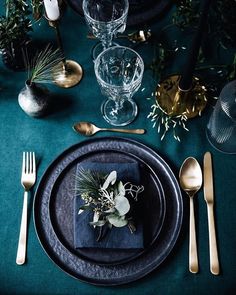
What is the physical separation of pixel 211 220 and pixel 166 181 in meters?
0.11

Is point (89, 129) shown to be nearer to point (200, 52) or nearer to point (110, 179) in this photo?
point (110, 179)

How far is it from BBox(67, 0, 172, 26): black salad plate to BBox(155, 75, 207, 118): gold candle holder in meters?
0.17

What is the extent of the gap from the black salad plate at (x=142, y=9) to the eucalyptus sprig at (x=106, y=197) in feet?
1.33

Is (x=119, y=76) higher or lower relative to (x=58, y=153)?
higher

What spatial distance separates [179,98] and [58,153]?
284 mm

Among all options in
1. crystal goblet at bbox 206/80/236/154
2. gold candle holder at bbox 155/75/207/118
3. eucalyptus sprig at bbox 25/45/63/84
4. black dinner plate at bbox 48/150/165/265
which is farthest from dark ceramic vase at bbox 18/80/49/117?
crystal goblet at bbox 206/80/236/154

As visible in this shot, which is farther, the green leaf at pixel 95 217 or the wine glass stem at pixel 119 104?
the wine glass stem at pixel 119 104

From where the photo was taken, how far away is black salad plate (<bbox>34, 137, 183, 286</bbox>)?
0.70 metres

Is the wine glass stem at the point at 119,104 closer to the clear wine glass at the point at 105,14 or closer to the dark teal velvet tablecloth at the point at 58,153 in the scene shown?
the dark teal velvet tablecloth at the point at 58,153

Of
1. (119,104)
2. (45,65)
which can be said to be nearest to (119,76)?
(119,104)

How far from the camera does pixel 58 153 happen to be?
0.82 meters

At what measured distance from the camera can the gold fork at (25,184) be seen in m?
0.73

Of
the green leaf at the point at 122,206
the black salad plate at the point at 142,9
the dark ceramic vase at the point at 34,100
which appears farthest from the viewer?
the black salad plate at the point at 142,9

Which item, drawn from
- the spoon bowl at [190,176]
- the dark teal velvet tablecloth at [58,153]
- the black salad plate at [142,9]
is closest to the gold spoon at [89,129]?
the dark teal velvet tablecloth at [58,153]
